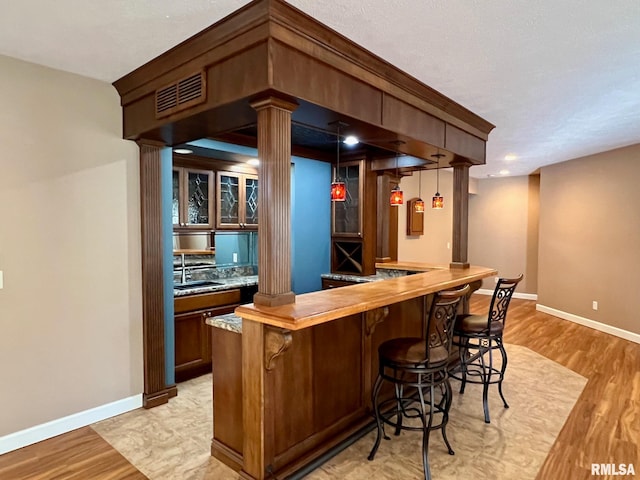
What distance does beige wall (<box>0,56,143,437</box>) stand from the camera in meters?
2.52

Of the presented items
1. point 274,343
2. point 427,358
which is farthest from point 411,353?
point 274,343

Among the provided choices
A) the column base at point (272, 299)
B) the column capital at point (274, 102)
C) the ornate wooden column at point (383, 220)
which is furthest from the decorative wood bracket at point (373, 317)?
the ornate wooden column at point (383, 220)

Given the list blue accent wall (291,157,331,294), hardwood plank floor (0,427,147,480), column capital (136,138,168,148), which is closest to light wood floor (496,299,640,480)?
hardwood plank floor (0,427,147,480)

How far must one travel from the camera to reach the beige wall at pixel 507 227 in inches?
312

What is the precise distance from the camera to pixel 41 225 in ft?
8.63

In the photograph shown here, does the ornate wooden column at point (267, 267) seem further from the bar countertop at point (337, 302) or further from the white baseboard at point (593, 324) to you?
the white baseboard at point (593, 324)

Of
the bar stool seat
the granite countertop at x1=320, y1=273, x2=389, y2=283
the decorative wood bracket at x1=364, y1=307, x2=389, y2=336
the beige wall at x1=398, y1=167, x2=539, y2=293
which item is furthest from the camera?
the beige wall at x1=398, y1=167, x2=539, y2=293

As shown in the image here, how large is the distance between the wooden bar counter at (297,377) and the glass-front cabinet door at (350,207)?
2063 millimetres

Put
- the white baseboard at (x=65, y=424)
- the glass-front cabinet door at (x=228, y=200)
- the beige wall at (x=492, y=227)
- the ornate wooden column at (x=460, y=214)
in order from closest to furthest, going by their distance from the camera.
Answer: the white baseboard at (x=65, y=424), the ornate wooden column at (x=460, y=214), the glass-front cabinet door at (x=228, y=200), the beige wall at (x=492, y=227)

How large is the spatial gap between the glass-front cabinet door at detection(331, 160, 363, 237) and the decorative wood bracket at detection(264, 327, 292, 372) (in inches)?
124

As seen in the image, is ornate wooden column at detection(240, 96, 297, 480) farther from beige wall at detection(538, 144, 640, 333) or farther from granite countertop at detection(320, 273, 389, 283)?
beige wall at detection(538, 144, 640, 333)

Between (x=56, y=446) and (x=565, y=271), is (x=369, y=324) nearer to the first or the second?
(x=56, y=446)

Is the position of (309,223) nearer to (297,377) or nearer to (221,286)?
(221,286)

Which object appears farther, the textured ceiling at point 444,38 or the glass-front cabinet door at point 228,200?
the glass-front cabinet door at point 228,200
